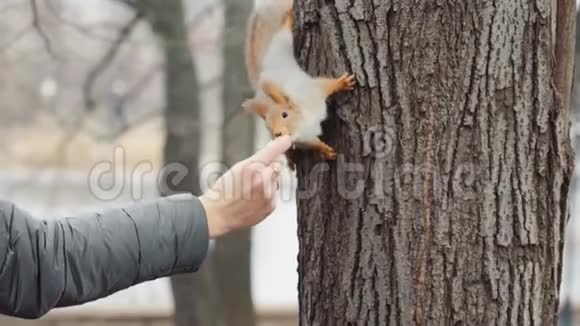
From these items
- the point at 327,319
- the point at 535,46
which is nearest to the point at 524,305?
the point at 327,319

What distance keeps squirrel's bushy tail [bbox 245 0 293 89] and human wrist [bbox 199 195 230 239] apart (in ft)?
1.55

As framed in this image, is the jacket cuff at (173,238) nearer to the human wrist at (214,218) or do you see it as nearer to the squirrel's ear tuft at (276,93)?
the human wrist at (214,218)

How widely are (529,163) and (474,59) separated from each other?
0.22 meters

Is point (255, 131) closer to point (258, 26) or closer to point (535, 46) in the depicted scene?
point (258, 26)

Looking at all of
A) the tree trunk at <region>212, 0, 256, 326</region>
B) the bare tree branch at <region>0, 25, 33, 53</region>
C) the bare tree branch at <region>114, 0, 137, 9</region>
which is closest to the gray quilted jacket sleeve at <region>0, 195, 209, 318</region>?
the tree trunk at <region>212, 0, 256, 326</region>

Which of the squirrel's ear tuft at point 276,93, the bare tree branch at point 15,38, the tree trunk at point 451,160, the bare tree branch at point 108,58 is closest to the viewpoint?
the tree trunk at point 451,160

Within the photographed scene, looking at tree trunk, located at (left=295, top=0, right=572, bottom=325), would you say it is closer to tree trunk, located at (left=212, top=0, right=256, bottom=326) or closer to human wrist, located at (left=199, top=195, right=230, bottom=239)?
human wrist, located at (left=199, top=195, right=230, bottom=239)

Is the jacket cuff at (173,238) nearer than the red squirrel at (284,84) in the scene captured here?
Yes

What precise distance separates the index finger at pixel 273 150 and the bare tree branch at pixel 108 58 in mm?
3225

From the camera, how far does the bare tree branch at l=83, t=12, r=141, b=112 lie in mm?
4758

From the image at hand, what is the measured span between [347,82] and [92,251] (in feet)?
1.89

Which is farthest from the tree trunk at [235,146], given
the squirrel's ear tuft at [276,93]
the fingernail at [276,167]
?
the fingernail at [276,167]

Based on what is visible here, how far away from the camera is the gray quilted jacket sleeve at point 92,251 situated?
4.32ft

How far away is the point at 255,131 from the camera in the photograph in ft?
16.4
